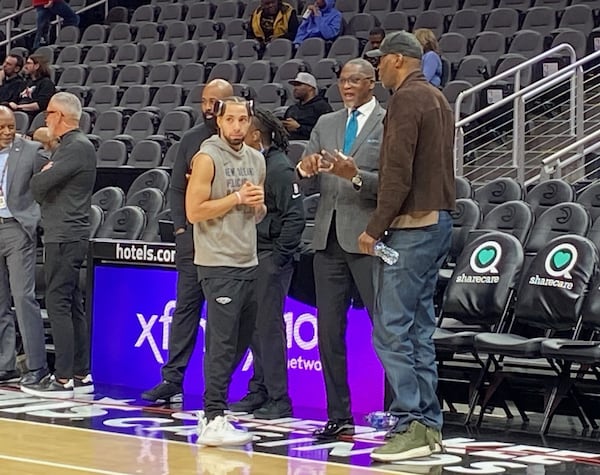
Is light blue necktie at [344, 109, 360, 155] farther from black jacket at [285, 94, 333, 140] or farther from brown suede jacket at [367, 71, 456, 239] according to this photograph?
black jacket at [285, 94, 333, 140]

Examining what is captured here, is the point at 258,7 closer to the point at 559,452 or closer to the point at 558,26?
the point at 558,26

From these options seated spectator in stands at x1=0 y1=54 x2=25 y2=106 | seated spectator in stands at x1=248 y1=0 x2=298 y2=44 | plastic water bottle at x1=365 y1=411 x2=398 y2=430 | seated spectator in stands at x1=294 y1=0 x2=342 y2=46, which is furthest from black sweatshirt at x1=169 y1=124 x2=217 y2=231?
seated spectator in stands at x1=248 y1=0 x2=298 y2=44

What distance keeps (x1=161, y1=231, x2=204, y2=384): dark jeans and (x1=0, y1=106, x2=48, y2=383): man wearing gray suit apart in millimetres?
1020

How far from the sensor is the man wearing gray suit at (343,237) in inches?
249

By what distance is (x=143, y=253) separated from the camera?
7.97 meters

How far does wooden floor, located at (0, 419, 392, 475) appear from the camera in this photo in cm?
554

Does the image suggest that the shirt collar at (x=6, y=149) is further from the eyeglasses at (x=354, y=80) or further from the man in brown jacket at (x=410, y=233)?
the man in brown jacket at (x=410, y=233)

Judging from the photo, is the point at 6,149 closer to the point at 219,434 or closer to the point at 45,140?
the point at 45,140

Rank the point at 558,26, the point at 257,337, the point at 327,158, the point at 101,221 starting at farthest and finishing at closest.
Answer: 1. the point at 558,26
2. the point at 101,221
3. the point at 257,337
4. the point at 327,158

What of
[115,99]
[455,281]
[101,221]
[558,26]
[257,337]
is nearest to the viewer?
[257,337]

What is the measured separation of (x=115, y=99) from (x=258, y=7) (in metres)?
2.22

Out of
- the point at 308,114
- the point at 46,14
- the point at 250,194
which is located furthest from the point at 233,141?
the point at 46,14

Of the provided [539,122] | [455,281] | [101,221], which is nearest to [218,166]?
[455,281]

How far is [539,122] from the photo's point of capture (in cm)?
1179
